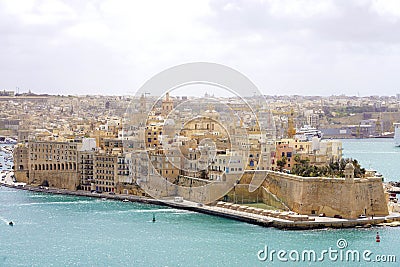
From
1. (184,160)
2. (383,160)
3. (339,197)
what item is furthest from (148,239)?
(383,160)

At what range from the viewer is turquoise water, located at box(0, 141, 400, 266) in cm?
1304

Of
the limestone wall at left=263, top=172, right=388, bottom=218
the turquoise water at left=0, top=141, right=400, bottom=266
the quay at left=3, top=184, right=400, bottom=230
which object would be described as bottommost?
the turquoise water at left=0, top=141, right=400, bottom=266

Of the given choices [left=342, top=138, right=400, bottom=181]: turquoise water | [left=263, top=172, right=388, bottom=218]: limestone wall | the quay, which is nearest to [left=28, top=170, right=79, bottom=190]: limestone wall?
the quay

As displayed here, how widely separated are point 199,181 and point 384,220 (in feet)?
15.0

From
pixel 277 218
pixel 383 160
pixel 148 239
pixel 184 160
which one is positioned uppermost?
pixel 184 160

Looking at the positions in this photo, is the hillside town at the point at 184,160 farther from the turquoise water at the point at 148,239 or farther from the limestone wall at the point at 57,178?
the turquoise water at the point at 148,239

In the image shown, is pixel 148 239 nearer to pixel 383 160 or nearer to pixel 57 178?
pixel 57 178

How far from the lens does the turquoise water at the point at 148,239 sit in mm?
13039

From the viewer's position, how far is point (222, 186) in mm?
18031

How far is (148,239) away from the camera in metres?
14.7

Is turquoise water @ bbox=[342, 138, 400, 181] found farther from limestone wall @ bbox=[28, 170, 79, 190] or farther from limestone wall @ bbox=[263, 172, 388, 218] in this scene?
limestone wall @ bbox=[28, 170, 79, 190]

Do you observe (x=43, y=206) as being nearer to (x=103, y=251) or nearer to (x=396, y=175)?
(x=103, y=251)

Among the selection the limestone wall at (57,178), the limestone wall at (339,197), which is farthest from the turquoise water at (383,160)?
the limestone wall at (57,178)

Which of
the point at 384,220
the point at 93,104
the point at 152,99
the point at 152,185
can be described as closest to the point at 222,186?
the point at 152,185
